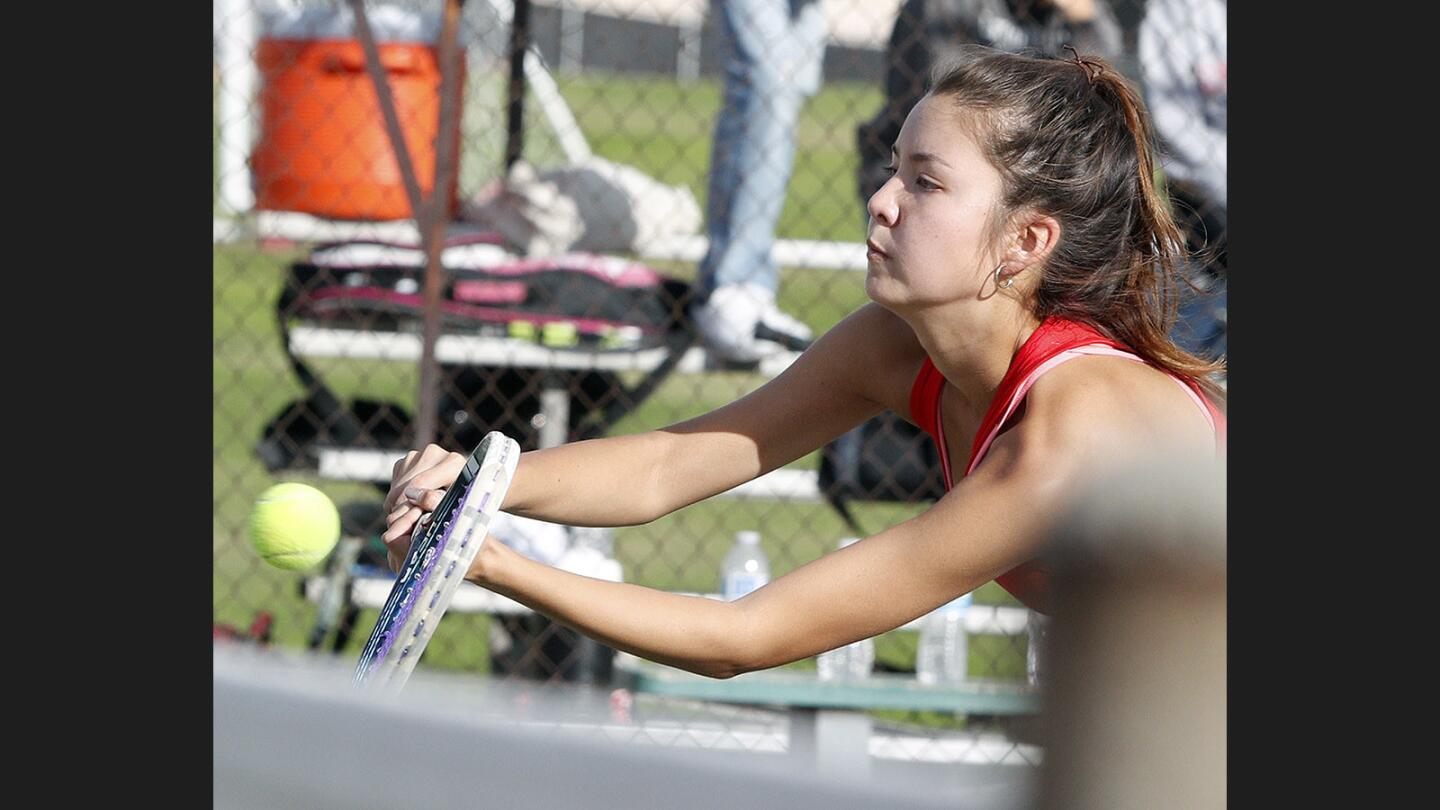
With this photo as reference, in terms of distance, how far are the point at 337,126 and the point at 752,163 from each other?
54.7 inches

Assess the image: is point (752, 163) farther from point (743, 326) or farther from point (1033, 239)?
point (1033, 239)

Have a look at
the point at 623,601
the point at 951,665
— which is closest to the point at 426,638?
the point at 623,601

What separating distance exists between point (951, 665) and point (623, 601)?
9.56 ft

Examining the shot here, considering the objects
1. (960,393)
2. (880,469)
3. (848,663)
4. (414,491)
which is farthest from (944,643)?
(414,491)

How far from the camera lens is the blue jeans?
470 centimetres

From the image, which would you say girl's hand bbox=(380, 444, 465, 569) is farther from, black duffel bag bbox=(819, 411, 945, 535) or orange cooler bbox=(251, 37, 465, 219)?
orange cooler bbox=(251, 37, 465, 219)

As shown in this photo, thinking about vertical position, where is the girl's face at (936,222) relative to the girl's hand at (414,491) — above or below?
above

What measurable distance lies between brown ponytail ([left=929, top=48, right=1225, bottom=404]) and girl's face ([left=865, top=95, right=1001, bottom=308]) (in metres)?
0.04

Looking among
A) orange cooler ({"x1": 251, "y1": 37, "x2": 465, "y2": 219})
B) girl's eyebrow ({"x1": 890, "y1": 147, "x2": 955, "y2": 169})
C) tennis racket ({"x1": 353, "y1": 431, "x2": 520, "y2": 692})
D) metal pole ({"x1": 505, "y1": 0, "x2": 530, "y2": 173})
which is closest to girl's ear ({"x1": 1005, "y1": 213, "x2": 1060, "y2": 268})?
girl's eyebrow ({"x1": 890, "y1": 147, "x2": 955, "y2": 169})

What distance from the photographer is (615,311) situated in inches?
192

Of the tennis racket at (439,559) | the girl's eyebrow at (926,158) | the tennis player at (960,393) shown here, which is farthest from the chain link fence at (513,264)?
the tennis racket at (439,559)

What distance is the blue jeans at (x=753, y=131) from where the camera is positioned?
4.70m

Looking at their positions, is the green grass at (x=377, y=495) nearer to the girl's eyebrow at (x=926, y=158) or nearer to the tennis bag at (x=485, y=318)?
the tennis bag at (x=485, y=318)

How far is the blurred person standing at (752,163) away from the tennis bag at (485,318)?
16cm
